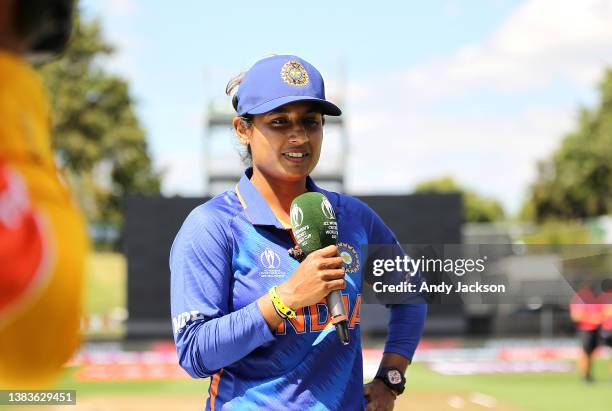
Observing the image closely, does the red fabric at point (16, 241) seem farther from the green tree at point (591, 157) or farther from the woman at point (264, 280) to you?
the green tree at point (591, 157)

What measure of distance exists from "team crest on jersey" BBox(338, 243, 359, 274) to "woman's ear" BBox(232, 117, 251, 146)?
0.45 meters

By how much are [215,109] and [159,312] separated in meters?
14.2

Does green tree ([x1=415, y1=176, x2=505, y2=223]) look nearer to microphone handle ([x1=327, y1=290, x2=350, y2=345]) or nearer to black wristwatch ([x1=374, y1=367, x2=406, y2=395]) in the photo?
black wristwatch ([x1=374, y1=367, x2=406, y2=395])

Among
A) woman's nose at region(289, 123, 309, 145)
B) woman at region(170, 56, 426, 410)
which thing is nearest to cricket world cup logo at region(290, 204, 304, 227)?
woman at region(170, 56, 426, 410)

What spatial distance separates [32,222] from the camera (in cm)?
117

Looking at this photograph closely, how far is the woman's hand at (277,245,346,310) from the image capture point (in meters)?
2.42

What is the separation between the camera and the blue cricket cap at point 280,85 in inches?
106

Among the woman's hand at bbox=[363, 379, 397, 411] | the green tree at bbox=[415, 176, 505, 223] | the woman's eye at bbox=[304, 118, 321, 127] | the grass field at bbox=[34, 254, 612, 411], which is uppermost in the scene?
the woman's eye at bbox=[304, 118, 321, 127]

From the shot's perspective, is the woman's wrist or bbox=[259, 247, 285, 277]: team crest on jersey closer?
the woman's wrist

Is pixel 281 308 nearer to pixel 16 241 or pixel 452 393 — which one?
pixel 16 241

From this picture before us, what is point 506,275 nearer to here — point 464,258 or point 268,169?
point 464,258

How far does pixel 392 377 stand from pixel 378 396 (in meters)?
0.11

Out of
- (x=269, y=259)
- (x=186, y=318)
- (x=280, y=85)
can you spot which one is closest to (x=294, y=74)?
(x=280, y=85)

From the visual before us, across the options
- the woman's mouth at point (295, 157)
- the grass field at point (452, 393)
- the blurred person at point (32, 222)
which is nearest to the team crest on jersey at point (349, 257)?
the woman's mouth at point (295, 157)
